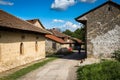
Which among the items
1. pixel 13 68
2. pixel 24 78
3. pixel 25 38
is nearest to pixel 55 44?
pixel 25 38

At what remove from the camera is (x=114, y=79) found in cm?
1250

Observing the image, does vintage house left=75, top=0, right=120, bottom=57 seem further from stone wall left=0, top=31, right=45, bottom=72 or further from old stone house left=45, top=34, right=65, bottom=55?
old stone house left=45, top=34, right=65, bottom=55

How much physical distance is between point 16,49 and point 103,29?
10.8m

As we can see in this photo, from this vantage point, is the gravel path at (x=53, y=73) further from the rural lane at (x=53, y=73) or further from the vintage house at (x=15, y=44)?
the vintage house at (x=15, y=44)

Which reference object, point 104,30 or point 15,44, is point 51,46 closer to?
point 104,30

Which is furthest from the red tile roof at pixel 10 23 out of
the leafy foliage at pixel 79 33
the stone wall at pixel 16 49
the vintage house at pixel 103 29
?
the leafy foliage at pixel 79 33

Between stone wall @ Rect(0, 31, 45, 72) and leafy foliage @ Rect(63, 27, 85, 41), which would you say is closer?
stone wall @ Rect(0, 31, 45, 72)

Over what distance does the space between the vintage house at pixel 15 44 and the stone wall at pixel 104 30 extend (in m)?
6.56

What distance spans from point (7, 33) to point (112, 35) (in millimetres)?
12644

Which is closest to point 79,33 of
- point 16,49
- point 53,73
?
point 16,49

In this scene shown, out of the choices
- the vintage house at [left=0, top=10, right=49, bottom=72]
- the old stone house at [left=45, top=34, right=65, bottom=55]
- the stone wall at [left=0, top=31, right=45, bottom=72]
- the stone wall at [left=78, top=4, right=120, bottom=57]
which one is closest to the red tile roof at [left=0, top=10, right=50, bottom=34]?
the vintage house at [left=0, top=10, right=49, bottom=72]

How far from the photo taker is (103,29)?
24375mm

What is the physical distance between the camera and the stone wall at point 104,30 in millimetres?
24141

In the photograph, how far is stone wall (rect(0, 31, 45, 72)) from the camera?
1672cm
